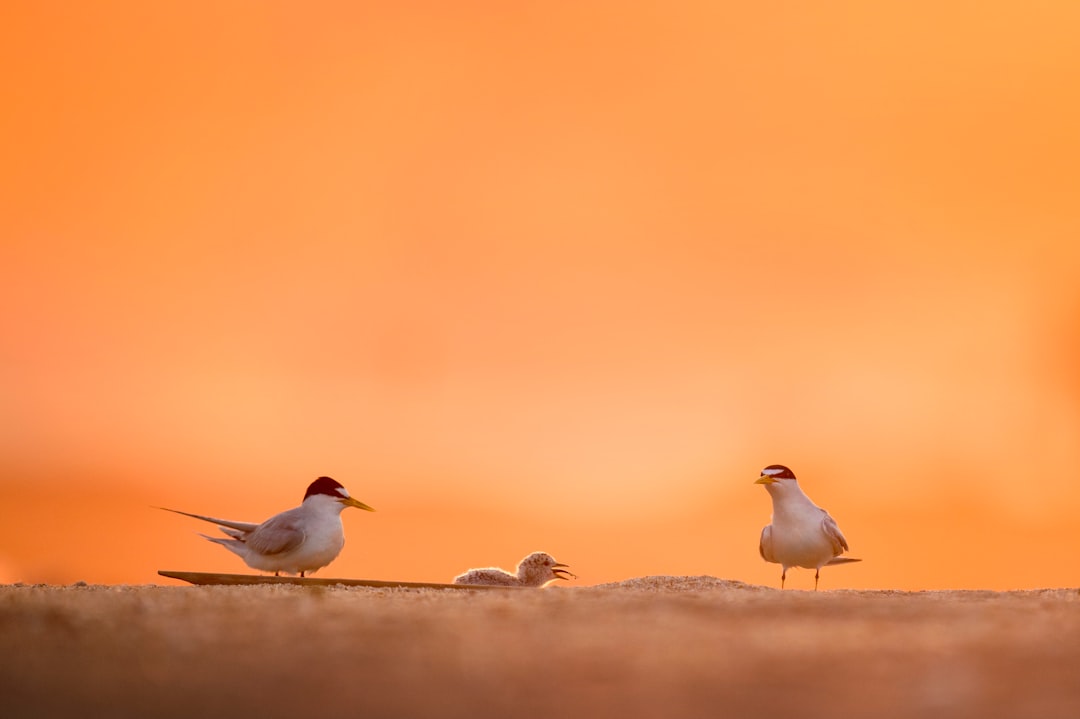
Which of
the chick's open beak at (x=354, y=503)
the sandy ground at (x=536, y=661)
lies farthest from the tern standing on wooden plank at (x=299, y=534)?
the sandy ground at (x=536, y=661)

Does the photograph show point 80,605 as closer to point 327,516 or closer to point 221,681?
point 221,681

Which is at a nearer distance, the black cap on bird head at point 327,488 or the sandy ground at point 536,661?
the sandy ground at point 536,661

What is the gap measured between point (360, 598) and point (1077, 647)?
7.26 feet

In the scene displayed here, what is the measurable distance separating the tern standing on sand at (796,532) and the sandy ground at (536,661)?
5.29 metres

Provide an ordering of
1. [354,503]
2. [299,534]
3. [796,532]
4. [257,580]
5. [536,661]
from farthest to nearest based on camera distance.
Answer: [796,532] < [354,503] < [299,534] < [257,580] < [536,661]

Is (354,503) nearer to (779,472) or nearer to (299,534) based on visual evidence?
(299,534)

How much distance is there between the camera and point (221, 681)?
2.65m

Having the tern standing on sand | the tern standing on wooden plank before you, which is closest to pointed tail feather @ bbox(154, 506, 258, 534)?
the tern standing on wooden plank

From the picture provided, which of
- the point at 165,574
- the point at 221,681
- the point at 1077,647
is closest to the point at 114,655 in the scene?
the point at 221,681

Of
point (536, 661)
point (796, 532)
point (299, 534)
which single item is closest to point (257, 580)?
point (299, 534)

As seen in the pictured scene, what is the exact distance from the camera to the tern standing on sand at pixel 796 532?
885 centimetres

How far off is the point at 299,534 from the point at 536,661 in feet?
16.9

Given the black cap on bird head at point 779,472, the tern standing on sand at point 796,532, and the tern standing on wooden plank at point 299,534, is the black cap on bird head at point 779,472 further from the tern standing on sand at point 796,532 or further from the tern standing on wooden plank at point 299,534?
the tern standing on wooden plank at point 299,534

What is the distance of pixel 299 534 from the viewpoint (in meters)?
7.60
